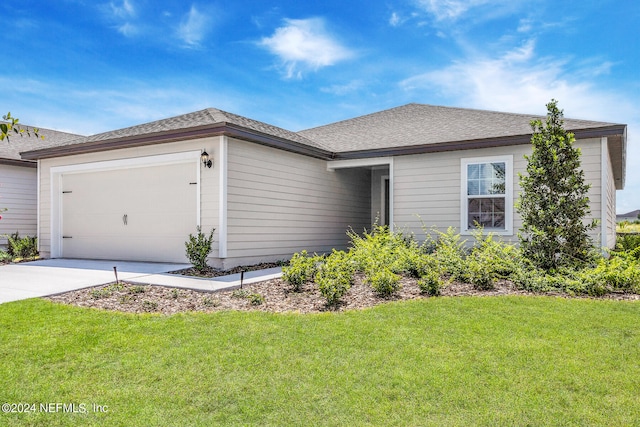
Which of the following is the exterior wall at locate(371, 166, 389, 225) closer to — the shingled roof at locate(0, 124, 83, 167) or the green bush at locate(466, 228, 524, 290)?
the green bush at locate(466, 228, 524, 290)

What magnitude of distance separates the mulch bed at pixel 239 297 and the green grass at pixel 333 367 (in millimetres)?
430

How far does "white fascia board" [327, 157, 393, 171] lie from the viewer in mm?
10328

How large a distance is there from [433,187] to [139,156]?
6.47 m

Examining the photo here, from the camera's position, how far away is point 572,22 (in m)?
9.08

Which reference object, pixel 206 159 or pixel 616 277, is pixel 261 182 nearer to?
pixel 206 159

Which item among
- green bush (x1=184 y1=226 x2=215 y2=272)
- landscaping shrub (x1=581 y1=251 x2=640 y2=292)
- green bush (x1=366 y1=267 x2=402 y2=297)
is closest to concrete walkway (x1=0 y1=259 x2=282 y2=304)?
green bush (x1=184 y1=226 x2=215 y2=272)

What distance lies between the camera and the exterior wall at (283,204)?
332 inches

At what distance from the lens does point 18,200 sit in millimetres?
12336

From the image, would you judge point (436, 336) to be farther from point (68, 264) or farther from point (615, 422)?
point (68, 264)

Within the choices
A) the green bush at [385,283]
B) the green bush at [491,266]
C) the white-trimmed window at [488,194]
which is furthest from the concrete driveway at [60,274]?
the white-trimmed window at [488,194]

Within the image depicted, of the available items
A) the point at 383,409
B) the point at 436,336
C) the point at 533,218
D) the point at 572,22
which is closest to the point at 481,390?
the point at 383,409

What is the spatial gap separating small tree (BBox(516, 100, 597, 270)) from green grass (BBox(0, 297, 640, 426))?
1925 mm

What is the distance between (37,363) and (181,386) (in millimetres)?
1328

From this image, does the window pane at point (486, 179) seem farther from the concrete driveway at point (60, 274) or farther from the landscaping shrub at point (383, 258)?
the concrete driveway at point (60, 274)
